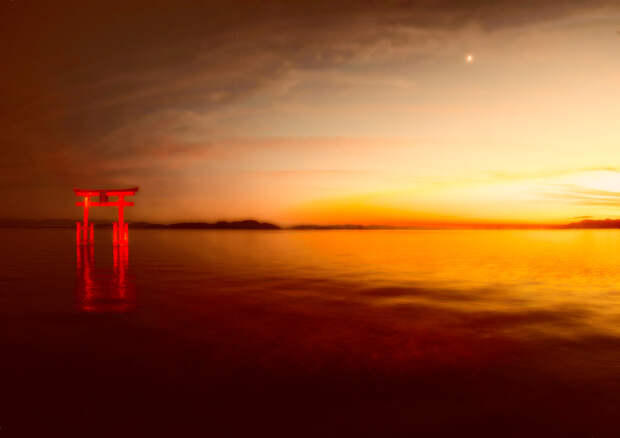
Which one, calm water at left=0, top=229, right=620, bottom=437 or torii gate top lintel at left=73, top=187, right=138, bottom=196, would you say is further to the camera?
torii gate top lintel at left=73, top=187, right=138, bottom=196

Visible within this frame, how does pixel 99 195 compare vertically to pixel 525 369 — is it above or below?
above

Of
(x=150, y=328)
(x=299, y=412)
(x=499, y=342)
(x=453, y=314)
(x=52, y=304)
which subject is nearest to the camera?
(x=299, y=412)

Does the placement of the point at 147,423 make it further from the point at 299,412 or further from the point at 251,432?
the point at 299,412

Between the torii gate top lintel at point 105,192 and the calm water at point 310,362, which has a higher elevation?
the torii gate top lintel at point 105,192

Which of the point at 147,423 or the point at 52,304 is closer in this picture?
the point at 147,423

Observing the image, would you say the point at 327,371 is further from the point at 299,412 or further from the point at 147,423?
the point at 147,423

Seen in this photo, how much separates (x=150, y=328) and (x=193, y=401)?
436cm

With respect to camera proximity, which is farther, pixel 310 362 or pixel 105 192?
pixel 105 192

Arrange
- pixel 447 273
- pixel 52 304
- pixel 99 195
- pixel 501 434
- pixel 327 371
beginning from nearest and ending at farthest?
pixel 501 434 → pixel 327 371 → pixel 52 304 → pixel 447 273 → pixel 99 195

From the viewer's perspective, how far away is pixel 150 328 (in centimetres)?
930

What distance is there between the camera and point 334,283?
17.3 metres

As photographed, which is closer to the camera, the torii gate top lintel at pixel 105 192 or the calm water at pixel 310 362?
the calm water at pixel 310 362

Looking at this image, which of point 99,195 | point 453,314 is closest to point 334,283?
point 453,314

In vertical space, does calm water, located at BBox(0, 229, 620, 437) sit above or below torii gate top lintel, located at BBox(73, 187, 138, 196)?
below
